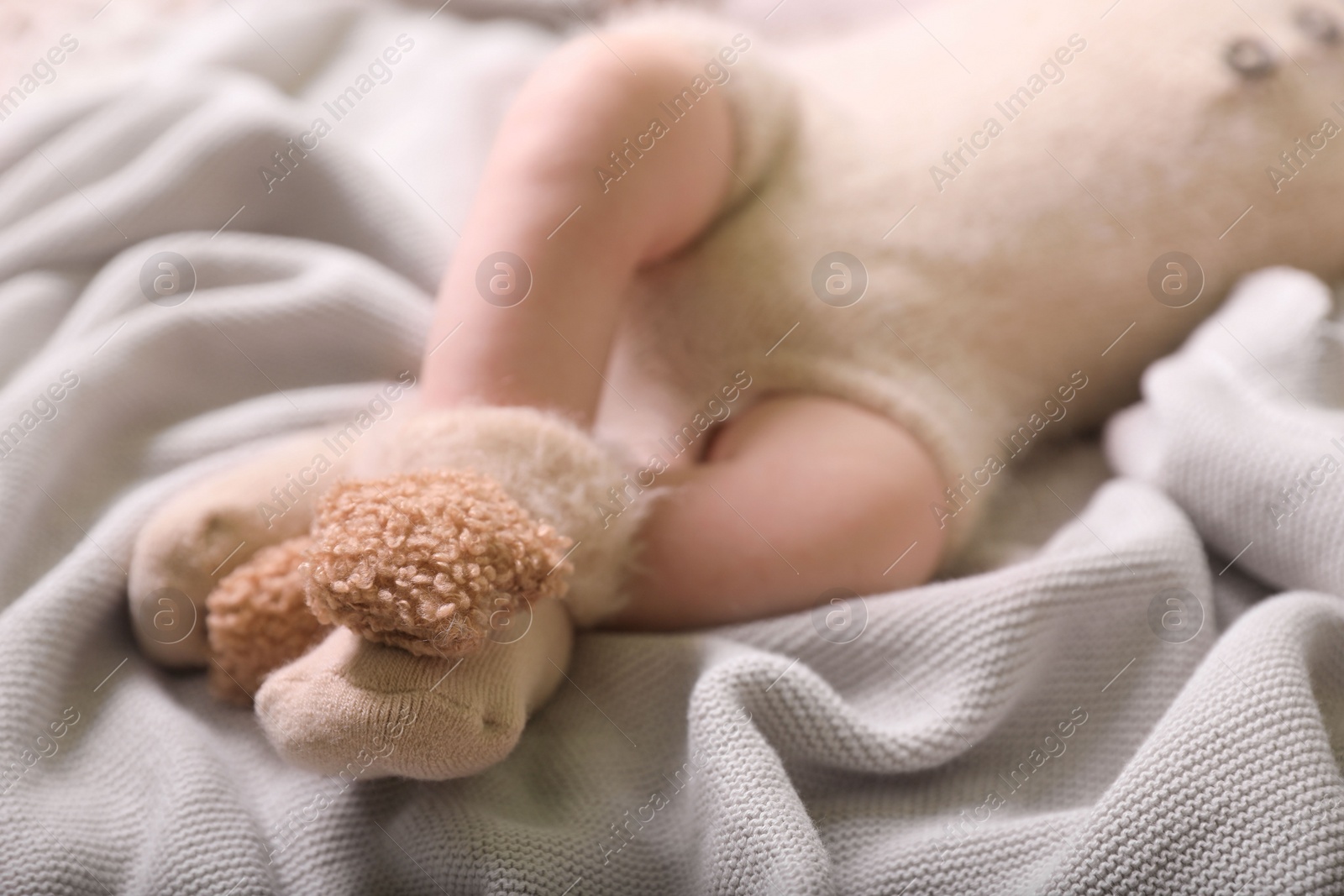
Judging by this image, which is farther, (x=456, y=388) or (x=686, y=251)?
(x=686, y=251)

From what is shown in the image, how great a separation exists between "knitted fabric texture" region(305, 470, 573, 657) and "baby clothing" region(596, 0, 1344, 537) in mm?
246

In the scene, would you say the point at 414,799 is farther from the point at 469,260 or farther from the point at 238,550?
the point at 469,260

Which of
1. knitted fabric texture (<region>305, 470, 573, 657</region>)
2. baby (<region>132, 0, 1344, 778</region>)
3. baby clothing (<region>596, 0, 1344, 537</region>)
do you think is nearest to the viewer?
knitted fabric texture (<region>305, 470, 573, 657</region>)

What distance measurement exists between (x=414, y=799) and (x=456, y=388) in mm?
250

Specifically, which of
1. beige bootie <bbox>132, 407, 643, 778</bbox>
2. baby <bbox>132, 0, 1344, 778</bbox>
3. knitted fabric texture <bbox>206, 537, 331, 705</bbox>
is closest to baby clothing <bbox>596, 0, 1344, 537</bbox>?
baby <bbox>132, 0, 1344, 778</bbox>

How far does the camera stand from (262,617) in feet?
1.92

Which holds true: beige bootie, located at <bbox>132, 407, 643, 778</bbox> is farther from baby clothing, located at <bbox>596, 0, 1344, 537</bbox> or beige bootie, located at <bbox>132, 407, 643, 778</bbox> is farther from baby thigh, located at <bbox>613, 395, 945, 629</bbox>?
baby clothing, located at <bbox>596, 0, 1344, 537</bbox>

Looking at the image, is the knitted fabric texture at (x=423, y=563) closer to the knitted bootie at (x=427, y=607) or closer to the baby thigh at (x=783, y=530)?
the knitted bootie at (x=427, y=607)

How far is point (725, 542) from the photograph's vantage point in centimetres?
64

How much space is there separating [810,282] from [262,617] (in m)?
0.45

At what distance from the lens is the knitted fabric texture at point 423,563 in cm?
49

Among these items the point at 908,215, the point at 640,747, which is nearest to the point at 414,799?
the point at 640,747

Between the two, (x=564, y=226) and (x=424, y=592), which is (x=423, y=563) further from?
(x=564, y=226)

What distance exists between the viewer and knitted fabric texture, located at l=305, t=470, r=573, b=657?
491 mm
